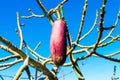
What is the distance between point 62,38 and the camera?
1521 mm

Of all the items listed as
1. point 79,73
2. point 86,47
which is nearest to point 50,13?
point 86,47

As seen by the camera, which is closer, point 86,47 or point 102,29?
point 102,29

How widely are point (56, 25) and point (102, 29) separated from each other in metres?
0.62

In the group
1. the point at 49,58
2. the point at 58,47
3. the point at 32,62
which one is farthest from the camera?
the point at 49,58

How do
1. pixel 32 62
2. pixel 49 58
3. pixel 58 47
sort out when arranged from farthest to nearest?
pixel 49 58 < pixel 32 62 < pixel 58 47

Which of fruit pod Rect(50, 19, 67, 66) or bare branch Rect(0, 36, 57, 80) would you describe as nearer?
fruit pod Rect(50, 19, 67, 66)

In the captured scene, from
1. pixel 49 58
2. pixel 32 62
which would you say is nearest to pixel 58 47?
pixel 32 62

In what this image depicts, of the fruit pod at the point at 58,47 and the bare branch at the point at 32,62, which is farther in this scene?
the bare branch at the point at 32,62

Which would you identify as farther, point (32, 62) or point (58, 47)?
point (32, 62)

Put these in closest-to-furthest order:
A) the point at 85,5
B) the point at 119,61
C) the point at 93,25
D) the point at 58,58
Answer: the point at 58,58 → the point at 85,5 → the point at 119,61 → the point at 93,25

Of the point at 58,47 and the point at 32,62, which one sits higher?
the point at 58,47

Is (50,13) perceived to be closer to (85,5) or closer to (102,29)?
(85,5)

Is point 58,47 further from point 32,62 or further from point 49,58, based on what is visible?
point 49,58

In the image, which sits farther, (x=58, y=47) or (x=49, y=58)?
(x=49, y=58)
